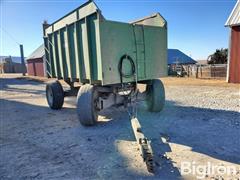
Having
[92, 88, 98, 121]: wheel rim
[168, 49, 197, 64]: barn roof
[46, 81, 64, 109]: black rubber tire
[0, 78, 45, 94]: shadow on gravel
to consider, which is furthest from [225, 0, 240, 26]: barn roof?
[168, 49, 197, 64]: barn roof

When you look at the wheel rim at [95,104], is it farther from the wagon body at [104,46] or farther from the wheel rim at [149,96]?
the wheel rim at [149,96]

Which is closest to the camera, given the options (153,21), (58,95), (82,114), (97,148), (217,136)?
(97,148)

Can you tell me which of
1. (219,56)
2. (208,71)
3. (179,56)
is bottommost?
(208,71)

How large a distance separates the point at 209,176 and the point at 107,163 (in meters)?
1.52

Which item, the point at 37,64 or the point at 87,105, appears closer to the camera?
the point at 87,105

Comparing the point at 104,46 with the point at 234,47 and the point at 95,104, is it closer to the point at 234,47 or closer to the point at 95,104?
the point at 95,104

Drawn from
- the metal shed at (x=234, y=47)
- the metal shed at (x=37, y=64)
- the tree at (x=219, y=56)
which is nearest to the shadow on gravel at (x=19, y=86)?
the metal shed at (x=37, y=64)

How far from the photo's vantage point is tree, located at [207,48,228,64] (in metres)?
24.2

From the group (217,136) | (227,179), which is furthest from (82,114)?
(227,179)

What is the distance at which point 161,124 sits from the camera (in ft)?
18.8

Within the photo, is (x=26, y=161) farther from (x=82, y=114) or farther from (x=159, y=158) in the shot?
(x=159, y=158)

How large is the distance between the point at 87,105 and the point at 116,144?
4.44 ft

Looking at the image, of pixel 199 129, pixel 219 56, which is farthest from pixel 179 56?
pixel 199 129

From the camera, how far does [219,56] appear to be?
965 inches
